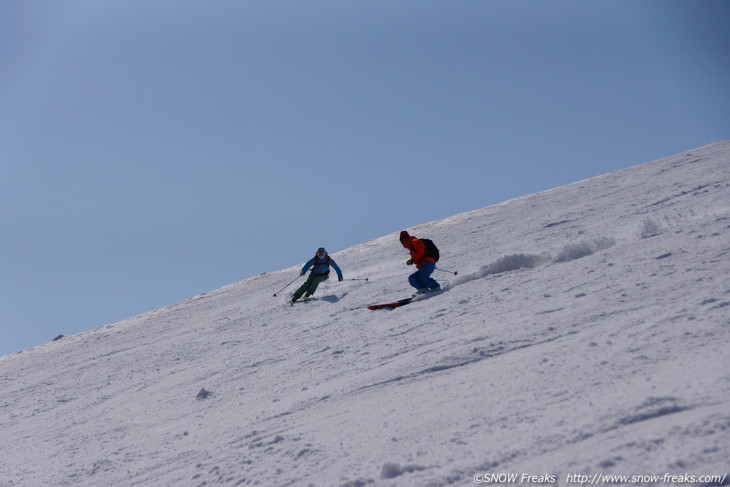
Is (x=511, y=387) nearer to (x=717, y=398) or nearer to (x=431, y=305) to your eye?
(x=717, y=398)

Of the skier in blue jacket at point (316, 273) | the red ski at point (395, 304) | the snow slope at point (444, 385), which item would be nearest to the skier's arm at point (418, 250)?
the snow slope at point (444, 385)

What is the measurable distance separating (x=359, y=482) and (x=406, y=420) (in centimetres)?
106

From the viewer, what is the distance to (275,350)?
35.2ft

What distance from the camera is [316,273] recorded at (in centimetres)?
1587

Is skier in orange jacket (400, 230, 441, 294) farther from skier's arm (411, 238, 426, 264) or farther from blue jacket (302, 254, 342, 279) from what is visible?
blue jacket (302, 254, 342, 279)

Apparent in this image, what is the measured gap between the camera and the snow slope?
465 centimetres

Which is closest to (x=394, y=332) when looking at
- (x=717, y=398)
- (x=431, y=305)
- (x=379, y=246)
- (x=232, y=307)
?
(x=431, y=305)

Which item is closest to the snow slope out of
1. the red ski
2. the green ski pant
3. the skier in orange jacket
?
the red ski

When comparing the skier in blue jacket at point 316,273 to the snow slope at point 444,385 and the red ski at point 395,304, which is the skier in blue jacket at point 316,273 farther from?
the red ski at point 395,304

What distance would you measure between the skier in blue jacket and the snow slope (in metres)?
1.06

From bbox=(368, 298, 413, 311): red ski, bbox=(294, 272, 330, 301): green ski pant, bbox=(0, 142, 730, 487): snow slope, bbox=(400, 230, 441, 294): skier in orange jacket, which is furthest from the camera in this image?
bbox=(294, 272, 330, 301): green ski pant

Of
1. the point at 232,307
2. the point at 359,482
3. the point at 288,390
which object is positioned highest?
the point at 232,307

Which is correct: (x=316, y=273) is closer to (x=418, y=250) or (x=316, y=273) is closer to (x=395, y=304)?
(x=418, y=250)

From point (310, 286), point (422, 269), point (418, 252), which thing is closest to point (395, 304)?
point (422, 269)
